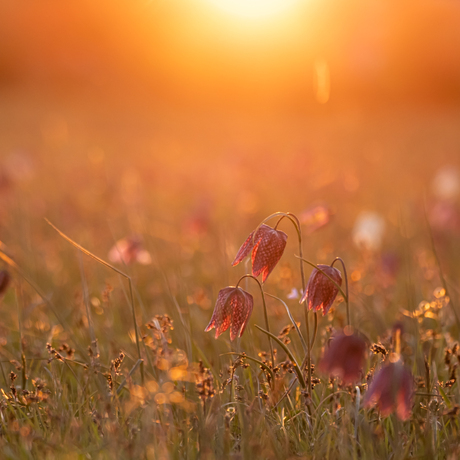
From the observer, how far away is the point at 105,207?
3.85 meters

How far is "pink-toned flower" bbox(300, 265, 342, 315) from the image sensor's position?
112cm

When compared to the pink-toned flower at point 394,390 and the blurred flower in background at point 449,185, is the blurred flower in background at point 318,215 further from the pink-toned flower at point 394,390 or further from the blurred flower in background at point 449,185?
the blurred flower in background at point 449,185

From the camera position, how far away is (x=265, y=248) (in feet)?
3.66

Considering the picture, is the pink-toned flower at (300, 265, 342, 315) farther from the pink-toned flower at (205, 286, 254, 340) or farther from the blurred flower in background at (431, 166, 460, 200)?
the blurred flower in background at (431, 166, 460, 200)

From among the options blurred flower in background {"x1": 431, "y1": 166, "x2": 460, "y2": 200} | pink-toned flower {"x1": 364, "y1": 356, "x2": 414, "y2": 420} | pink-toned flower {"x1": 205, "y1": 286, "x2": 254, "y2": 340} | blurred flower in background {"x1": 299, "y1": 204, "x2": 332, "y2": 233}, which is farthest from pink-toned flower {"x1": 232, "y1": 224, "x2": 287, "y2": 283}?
blurred flower in background {"x1": 431, "y1": 166, "x2": 460, "y2": 200}

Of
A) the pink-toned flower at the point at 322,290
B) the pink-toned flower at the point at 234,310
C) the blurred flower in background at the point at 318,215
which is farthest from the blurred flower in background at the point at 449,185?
the pink-toned flower at the point at 234,310

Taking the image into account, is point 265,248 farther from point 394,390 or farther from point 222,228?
point 222,228

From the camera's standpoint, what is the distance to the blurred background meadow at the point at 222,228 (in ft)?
3.84

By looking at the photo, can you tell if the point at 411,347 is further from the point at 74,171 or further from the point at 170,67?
the point at 170,67

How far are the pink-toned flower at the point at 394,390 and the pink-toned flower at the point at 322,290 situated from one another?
0.67 feet

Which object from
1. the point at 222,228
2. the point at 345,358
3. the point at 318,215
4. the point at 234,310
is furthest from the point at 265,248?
the point at 222,228

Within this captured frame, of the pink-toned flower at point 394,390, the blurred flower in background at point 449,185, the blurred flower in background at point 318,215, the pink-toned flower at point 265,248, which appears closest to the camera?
the pink-toned flower at point 394,390

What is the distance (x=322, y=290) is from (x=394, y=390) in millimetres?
263

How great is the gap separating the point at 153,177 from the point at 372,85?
9.28 m
